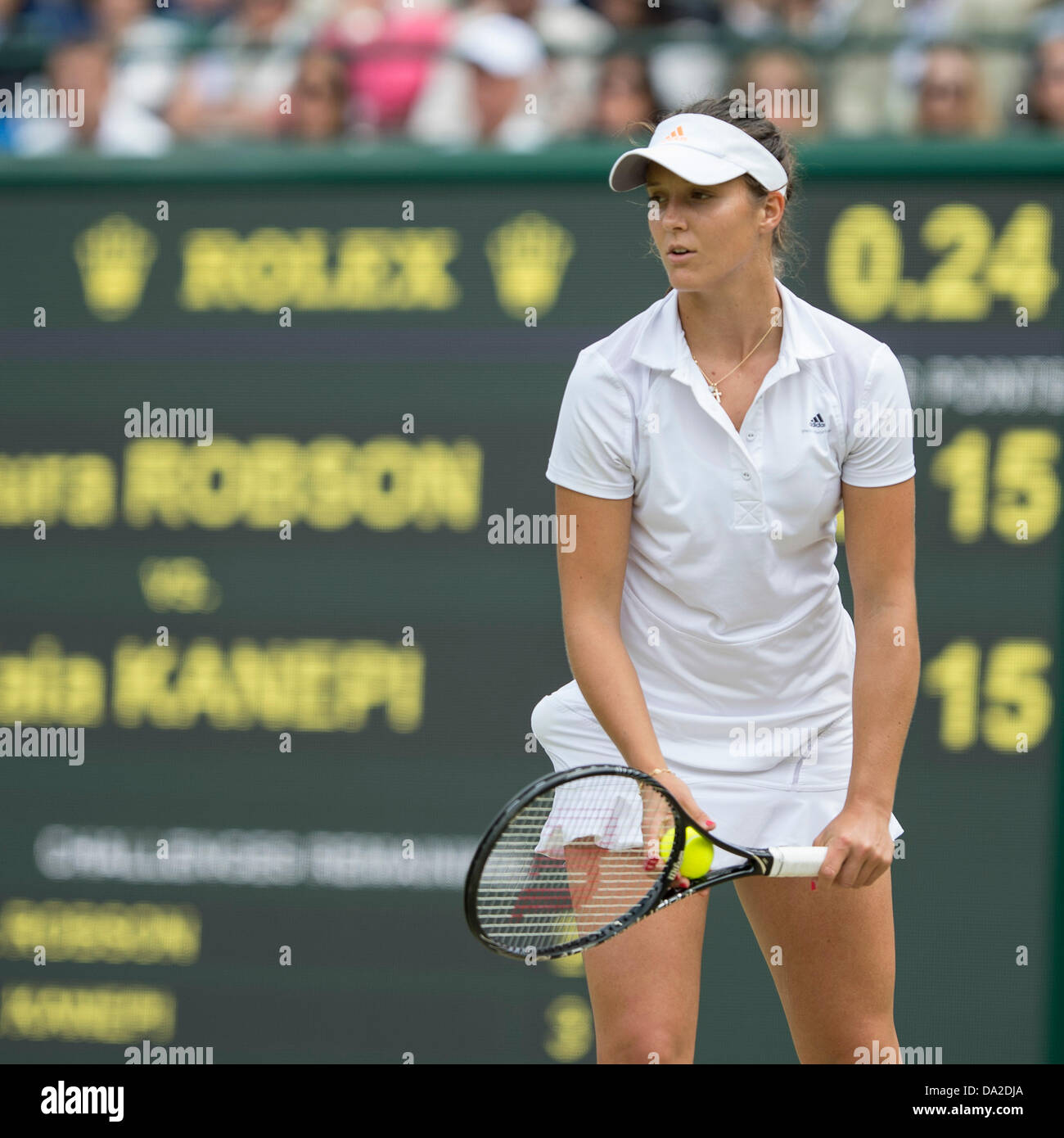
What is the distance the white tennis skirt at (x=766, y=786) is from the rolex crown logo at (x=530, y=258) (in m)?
1.19

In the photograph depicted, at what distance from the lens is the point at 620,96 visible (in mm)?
3814

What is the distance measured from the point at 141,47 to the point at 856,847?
2.57 m

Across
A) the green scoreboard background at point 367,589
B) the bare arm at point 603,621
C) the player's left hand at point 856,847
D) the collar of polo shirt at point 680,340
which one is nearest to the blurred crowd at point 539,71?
the green scoreboard background at point 367,589

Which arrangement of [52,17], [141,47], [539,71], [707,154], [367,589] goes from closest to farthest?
[707,154]
[367,589]
[141,47]
[539,71]
[52,17]

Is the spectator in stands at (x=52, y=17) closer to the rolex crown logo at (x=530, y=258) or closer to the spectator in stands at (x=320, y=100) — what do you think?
the spectator in stands at (x=320, y=100)

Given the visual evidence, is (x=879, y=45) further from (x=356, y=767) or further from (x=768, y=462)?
(x=356, y=767)

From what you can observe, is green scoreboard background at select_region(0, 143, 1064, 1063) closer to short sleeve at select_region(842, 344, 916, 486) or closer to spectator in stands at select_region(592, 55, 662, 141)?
spectator in stands at select_region(592, 55, 662, 141)

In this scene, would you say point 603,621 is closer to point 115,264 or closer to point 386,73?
point 115,264

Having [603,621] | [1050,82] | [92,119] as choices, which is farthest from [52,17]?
[603,621]

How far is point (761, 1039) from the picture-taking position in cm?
346
